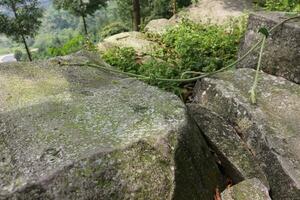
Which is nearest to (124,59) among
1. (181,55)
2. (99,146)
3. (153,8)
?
(181,55)

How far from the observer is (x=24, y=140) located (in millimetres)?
2752

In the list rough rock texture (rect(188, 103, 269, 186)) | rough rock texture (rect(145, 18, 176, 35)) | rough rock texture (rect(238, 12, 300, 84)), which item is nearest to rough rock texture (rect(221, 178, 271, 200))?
rough rock texture (rect(188, 103, 269, 186))

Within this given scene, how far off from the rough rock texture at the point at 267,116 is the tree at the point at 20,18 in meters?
18.2

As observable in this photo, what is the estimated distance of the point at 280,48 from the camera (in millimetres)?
4273

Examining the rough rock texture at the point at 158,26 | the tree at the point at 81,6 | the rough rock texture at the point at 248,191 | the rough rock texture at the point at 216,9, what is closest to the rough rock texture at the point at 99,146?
the rough rock texture at the point at 248,191

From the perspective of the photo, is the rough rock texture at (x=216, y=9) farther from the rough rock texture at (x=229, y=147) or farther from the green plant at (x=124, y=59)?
the rough rock texture at (x=229, y=147)

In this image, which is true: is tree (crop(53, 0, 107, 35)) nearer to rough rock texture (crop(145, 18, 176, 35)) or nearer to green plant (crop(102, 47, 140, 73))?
rough rock texture (crop(145, 18, 176, 35))

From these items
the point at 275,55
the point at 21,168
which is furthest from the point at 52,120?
the point at 275,55

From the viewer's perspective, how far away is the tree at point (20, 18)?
2023 cm

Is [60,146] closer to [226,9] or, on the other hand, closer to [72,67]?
[72,67]

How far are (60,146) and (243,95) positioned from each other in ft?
6.85

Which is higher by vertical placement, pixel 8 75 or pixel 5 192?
pixel 8 75

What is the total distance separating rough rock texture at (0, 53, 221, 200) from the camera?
96.2 inches

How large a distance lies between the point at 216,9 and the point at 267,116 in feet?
30.2
